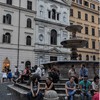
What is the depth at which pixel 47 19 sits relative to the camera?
1475 inches

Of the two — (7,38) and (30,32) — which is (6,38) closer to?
(7,38)

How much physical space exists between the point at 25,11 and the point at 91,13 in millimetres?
18322

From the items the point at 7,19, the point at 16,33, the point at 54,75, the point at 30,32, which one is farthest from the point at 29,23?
the point at 54,75

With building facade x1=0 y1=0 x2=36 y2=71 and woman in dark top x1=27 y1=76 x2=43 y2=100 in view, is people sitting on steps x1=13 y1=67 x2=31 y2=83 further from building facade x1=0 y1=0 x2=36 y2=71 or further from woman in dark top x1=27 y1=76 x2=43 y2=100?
building facade x1=0 y1=0 x2=36 y2=71

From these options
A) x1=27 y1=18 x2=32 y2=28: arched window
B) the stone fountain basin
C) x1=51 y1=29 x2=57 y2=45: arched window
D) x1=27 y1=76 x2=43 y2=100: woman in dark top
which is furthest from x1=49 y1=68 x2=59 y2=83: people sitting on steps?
x1=51 y1=29 x2=57 y2=45: arched window

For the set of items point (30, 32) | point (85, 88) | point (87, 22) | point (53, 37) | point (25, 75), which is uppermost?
point (87, 22)

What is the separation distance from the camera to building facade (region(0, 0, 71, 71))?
32500 millimetres

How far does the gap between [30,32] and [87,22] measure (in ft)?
53.6

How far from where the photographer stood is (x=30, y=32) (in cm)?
3506

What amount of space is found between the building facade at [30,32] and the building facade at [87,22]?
4.55m

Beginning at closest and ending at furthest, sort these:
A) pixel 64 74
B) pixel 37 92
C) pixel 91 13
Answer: pixel 37 92, pixel 64 74, pixel 91 13

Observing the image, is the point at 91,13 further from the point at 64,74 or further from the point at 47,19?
the point at 64,74

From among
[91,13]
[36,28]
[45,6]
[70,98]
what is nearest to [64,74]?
[70,98]

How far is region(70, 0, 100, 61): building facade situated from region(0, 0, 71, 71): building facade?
4.55 metres
